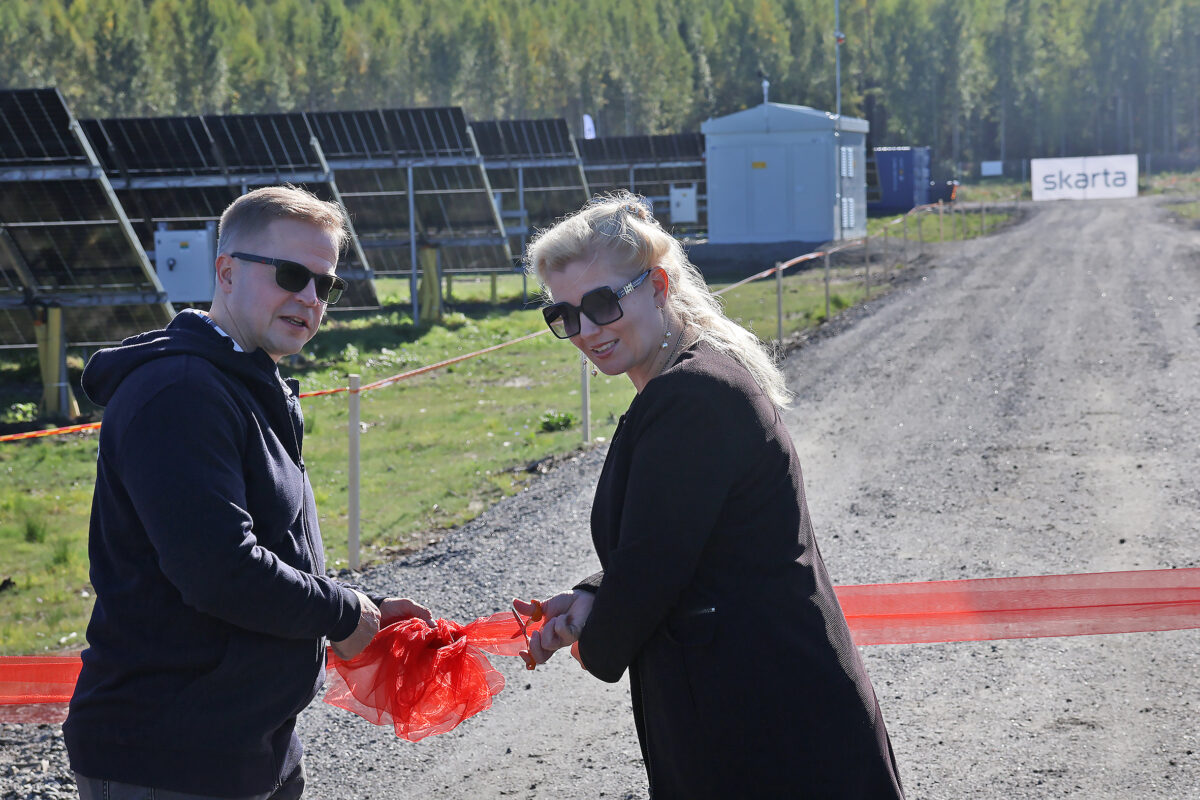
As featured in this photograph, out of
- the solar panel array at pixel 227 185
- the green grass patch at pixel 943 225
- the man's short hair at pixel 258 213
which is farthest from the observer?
the green grass patch at pixel 943 225

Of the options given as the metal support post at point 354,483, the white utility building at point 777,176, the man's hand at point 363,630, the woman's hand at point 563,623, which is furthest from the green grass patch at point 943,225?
the man's hand at point 363,630

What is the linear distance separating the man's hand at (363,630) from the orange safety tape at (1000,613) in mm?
2151

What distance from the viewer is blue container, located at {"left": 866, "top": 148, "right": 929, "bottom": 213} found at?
5128cm

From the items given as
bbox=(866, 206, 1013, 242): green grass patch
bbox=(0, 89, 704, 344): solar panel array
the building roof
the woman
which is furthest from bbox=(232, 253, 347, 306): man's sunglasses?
bbox=(866, 206, 1013, 242): green grass patch

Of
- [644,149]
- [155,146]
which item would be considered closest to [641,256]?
[155,146]

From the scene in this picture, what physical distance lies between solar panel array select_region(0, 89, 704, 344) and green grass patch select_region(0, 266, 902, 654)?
64.7 inches

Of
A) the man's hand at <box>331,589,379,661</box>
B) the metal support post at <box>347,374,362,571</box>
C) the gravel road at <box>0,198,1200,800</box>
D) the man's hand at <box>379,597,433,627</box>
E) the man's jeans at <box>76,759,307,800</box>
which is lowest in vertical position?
the gravel road at <box>0,198,1200,800</box>

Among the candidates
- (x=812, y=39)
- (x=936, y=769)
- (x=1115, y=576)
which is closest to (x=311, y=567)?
(x=936, y=769)

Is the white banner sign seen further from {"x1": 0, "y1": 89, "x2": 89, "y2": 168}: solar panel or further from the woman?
the woman

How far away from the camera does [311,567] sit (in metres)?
2.71

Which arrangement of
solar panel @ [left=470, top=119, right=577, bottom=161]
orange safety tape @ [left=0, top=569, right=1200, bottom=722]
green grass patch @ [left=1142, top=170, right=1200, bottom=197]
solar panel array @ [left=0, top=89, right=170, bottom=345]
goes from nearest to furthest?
A: 1. orange safety tape @ [left=0, top=569, right=1200, bottom=722]
2. solar panel array @ [left=0, top=89, right=170, bottom=345]
3. solar panel @ [left=470, top=119, right=577, bottom=161]
4. green grass patch @ [left=1142, top=170, right=1200, bottom=197]

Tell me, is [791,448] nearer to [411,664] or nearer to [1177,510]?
[411,664]

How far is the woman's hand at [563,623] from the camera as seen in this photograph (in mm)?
2678

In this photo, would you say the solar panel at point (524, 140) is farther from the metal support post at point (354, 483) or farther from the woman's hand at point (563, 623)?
the woman's hand at point (563, 623)
